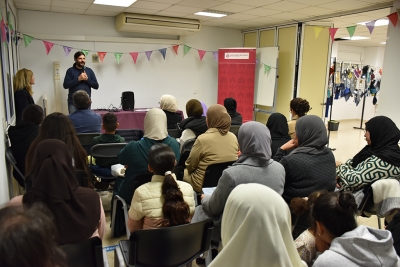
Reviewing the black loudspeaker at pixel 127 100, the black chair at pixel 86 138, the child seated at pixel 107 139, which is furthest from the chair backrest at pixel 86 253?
the black loudspeaker at pixel 127 100

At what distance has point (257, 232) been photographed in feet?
3.34

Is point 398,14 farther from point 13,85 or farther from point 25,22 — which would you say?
point 25,22

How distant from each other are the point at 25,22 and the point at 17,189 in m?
3.31

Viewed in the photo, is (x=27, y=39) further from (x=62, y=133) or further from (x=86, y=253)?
(x=86, y=253)

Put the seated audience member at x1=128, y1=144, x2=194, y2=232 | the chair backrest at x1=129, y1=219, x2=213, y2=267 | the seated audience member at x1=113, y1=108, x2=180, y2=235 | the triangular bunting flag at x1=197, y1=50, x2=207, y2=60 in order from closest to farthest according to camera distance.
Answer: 1. the chair backrest at x1=129, y1=219, x2=213, y2=267
2. the seated audience member at x1=128, y1=144, x2=194, y2=232
3. the seated audience member at x1=113, y1=108, x2=180, y2=235
4. the triangular bunting flag at x1=197, y1=50, x2=207, y2=60

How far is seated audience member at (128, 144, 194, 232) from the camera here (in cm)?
167

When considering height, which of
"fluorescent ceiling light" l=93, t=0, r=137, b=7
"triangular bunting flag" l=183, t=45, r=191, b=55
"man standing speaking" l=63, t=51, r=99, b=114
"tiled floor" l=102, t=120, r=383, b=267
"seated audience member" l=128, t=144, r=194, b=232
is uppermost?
"fluorescent ceiling light" l=93, t=0, r=137, b=7

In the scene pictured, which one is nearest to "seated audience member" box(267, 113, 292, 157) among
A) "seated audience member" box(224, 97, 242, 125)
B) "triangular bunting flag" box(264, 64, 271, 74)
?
"seated audience member" box(224, 97, 242, 125)

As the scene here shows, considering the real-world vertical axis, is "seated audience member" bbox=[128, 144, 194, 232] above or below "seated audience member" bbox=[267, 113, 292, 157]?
below

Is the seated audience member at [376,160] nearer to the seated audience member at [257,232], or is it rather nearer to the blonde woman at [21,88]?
the seated audience member at [257,232]

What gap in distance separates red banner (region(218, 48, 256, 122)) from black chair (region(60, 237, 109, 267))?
5588 mm

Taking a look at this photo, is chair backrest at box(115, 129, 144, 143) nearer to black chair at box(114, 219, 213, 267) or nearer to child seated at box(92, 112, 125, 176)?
child seated at box(92, 112, 125, 176)

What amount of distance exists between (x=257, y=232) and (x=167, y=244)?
2.12ft

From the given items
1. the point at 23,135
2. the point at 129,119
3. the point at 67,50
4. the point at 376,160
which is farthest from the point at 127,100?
the point at 376,160
